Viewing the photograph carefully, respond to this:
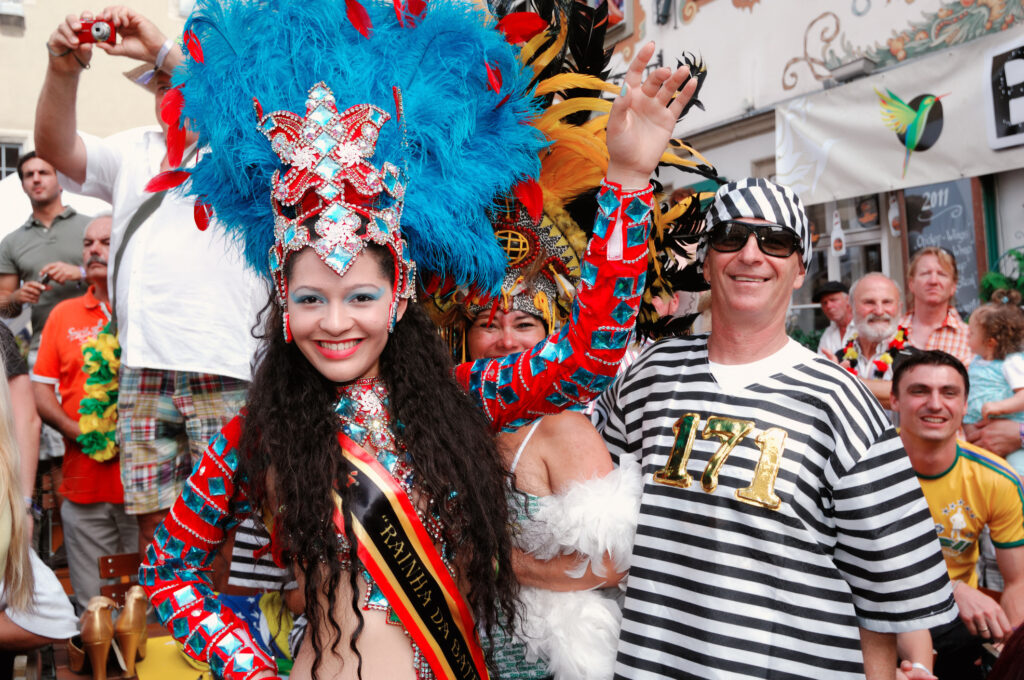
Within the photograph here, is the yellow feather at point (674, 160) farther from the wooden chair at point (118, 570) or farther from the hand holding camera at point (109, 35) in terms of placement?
the wooden chair at point (118, 570)

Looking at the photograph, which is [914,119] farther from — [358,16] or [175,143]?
[175,143]

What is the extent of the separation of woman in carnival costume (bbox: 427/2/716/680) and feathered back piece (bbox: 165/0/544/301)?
0.20 m

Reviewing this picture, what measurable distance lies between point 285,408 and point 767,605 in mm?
1129

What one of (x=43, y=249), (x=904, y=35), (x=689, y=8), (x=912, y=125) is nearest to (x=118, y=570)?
(x=43, y=249)

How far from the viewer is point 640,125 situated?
166 centimetres

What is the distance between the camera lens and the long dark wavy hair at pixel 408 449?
1.65 meters

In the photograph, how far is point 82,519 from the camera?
3828mm

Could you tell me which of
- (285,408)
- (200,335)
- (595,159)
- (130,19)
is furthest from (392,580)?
(130,19)

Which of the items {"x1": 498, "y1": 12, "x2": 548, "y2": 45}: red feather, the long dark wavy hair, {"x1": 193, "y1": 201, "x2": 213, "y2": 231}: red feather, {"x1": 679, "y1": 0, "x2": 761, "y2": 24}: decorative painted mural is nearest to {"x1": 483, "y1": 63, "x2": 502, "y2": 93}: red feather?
{"x1": 498, "y1": 12, "x2": 548, "y2": 45}: red feather

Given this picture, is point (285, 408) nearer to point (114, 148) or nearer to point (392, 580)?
point (392, 580)

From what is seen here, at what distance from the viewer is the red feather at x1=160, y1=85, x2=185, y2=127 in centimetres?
187

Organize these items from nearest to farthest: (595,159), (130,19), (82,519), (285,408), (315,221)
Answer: (315,221)
(285,408)
(595,159)
(130,19)
(82,519)

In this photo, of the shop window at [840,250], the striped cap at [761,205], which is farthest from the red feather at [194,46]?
the shop window at [840,250]

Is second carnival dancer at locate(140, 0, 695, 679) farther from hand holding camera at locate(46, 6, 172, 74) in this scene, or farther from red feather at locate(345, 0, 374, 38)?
hand holding camera at locate(46, 6, 172, 74)
